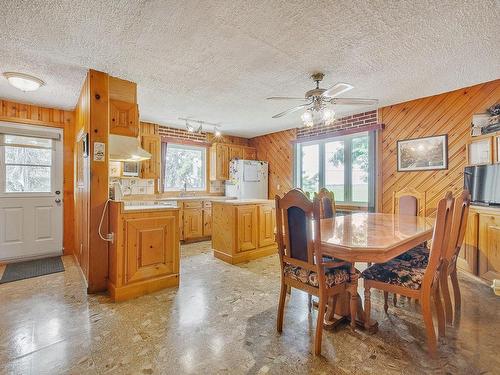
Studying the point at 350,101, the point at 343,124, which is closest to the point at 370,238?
the point at 350,101

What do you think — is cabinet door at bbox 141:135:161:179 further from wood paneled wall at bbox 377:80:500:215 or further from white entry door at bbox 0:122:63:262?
wood paneled wall at bbox 377:80:500:215

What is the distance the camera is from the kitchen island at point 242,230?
387cm

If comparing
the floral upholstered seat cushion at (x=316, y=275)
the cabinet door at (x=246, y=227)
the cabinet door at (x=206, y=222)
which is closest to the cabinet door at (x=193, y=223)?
the cabinet door at (x=206, y=222)

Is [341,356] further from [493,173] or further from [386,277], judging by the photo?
[493,173]

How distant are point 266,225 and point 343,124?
243cm

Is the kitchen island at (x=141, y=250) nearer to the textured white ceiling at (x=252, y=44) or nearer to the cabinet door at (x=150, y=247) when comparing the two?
the cabinet door at (x=150, y=247)

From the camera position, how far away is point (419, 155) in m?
3.94

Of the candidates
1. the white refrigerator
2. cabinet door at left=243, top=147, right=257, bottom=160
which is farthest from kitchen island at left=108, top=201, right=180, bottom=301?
cabinet door at left=243, top=147, right=257, bottom=160

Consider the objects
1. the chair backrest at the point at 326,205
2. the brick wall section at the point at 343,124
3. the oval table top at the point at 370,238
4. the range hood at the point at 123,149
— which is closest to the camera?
the oval table top at the point at 370,238

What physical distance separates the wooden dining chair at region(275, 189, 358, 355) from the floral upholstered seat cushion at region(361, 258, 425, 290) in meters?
0.19

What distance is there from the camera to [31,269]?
11.8 ft

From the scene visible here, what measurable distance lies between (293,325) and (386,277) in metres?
0.84

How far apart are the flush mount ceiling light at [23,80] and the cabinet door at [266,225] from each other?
10.7 feet

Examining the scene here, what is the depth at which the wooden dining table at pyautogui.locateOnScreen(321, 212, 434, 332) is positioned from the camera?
1.64 meters
